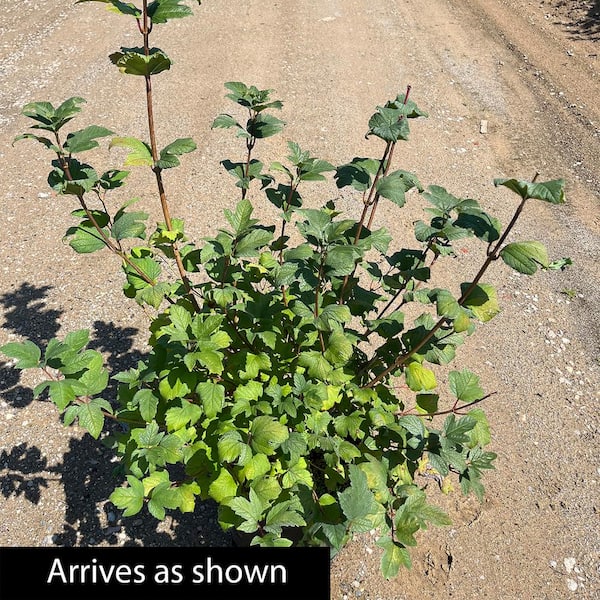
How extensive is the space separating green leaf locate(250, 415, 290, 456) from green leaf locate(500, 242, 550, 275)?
0.98 metres

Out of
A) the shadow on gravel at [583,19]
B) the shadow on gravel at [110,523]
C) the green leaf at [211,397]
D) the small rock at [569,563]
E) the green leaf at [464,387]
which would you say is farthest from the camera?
the shadow on gravel at [583,19]

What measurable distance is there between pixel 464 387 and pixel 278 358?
84 cm

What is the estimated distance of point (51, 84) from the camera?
6855mm

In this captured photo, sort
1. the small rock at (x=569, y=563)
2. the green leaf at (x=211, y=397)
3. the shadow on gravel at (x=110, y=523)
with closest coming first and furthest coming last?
1. the green leaf at (x=211, y=397)
2. the shadow on gravel at (x=110, y=523)
3. the small rock at (x=569, y=563)

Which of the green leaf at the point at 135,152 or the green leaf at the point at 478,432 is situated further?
the green leaf at the point at 478,432

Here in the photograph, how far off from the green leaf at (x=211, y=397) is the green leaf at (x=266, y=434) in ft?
0.55

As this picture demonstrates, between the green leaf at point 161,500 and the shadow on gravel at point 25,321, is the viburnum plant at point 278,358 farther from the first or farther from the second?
the shadow on gravel at point 25,321

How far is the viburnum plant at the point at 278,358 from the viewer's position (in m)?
1.79

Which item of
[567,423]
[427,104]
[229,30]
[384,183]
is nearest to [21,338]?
[384,183]

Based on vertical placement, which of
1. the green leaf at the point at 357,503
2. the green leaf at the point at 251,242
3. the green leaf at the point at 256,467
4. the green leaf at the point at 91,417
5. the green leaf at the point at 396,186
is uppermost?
the green leaf at the point at 396,186

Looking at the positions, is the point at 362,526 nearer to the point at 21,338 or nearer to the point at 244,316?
the point at 244,316

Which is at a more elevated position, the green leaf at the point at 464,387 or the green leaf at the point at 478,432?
the green leaf at the point at 464,387

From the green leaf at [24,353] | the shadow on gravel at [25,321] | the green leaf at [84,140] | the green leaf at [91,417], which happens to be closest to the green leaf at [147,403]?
the green leaf at [91,417]

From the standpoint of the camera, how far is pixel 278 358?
2.42 metres
